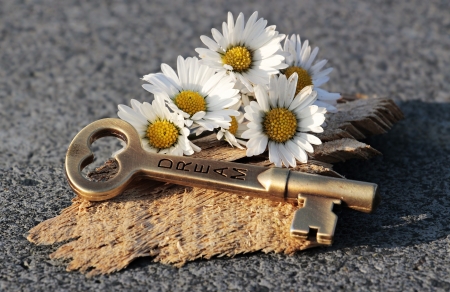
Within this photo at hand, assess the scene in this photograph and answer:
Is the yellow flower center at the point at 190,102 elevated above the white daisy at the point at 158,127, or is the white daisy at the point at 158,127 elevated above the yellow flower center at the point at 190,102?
the yellow flower center at the point at 190,102

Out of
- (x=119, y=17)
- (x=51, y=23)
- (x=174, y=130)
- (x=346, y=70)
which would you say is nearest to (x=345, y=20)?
(x=346, y=70)

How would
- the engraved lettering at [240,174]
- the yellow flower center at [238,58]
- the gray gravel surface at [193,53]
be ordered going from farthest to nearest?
the yellow flower center at [238,58] < the engraved lettering at [240,174] < the gray gravel surface at [193,53]

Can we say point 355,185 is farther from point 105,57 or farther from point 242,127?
point 105,57

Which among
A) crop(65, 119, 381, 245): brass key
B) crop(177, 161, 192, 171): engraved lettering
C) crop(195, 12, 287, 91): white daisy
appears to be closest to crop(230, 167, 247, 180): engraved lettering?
crop(65, 119, 381, 245): brass key

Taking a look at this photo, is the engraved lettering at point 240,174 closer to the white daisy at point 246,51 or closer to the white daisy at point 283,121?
the white daisy at point 283,121

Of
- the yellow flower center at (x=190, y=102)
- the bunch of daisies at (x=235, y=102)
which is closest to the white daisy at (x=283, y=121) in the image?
the bunch of daisies at (x=235, y=102)

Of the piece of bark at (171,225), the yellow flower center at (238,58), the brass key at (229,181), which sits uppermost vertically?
the yellow flower center at (238,58)
